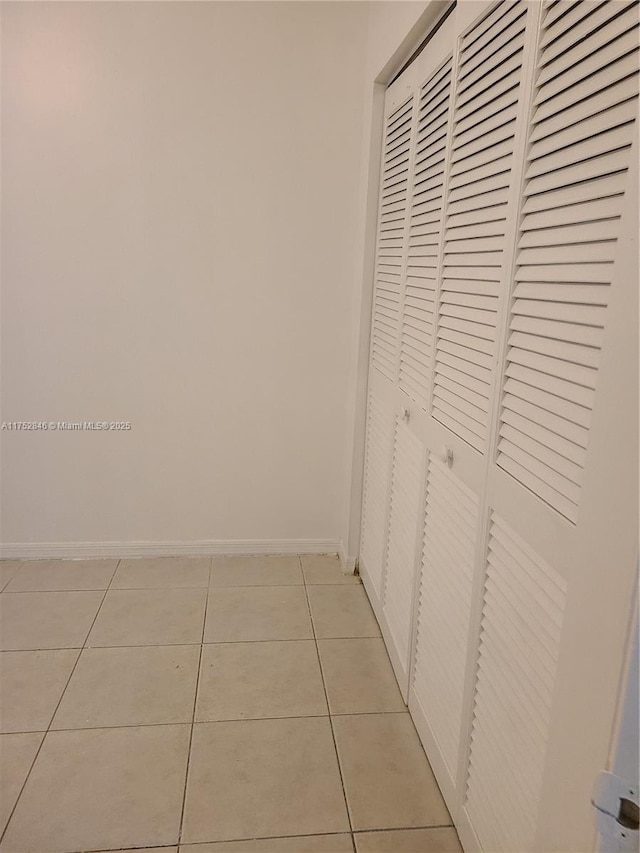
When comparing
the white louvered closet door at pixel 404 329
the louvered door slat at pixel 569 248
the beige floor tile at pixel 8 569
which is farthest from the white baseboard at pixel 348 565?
the louvered door slat at pixel 569 248

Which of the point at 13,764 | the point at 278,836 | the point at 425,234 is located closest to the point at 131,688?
the point at 13,764

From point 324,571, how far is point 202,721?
1.00 meters

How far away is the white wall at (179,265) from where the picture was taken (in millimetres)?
2352

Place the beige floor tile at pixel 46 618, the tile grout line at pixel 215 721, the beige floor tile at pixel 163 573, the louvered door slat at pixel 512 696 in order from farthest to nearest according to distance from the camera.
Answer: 1. the beige floor tile at pixel 163 573
2. the beige floor tile at pixel 46 618
3. the tile grout line at pixel 215 721
4. the louvered door slat at pixel 512 696

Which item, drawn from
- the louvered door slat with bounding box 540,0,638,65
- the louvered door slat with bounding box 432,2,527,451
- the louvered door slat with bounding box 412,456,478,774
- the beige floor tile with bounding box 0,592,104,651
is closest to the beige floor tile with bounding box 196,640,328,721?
the louvered door slat with bounding box 412,456,478,774

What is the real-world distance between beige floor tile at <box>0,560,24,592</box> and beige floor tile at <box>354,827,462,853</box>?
1743mm

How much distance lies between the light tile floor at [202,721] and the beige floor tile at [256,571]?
0.02 m

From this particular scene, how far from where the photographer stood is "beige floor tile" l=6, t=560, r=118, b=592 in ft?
8.25

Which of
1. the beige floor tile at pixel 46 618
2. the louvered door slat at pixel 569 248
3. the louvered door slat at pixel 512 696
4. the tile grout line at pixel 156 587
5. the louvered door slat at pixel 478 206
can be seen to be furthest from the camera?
the tile grout line at pixel 156 587

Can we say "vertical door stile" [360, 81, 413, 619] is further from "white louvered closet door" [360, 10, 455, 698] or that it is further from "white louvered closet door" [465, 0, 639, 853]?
"white louvered closet door" [465, 0, 639, 853]

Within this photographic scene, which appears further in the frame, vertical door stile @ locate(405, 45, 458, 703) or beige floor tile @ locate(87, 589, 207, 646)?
beige floor tile @ locate(87, 589, 207, 646)

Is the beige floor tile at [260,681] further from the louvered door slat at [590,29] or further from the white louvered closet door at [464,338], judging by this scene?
the louvered door slat at [590,29]

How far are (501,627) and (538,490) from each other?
31 centimetres

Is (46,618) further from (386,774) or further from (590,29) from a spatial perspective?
(590,29)
